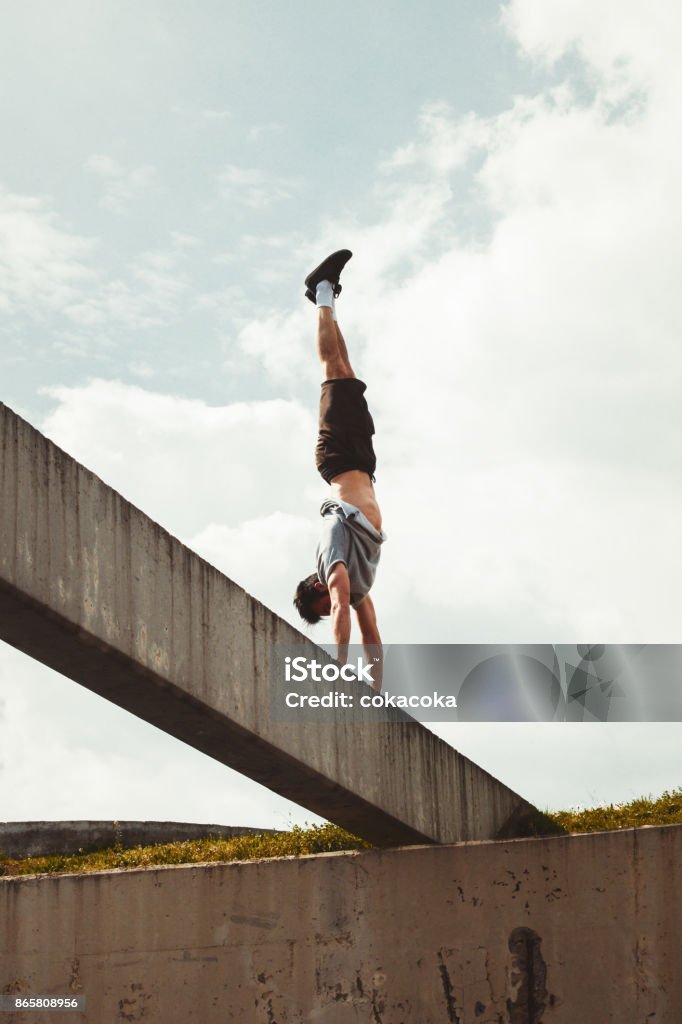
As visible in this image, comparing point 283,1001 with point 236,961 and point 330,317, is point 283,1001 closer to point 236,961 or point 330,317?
point 236,961

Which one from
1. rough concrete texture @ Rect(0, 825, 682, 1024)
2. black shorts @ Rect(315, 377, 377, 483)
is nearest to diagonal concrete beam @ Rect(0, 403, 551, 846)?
rough concrete texture @ Rect(0, 825, 682, 1024)

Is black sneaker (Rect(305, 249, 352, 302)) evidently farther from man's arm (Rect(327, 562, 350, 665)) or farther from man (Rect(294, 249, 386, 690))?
man's arm (Rect(327, 562, 350, 665))

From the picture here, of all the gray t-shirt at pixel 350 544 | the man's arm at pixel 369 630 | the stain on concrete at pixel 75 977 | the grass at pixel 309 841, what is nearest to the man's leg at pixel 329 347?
the gray t-shirt at pixel 350 544

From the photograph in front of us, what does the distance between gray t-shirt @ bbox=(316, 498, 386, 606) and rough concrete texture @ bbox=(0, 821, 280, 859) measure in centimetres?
465

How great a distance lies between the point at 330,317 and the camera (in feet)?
23.0

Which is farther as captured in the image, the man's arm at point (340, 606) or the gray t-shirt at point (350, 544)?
the gray t-shirt at point (350, 544)

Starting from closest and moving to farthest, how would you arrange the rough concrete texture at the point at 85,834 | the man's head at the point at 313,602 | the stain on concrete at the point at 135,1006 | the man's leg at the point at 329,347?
the stain on concrete at the point at 135,1006, the man's head at the point at 313,602, the man's leg at the point at 329,347, the rough concrete texture at the point at 85,834

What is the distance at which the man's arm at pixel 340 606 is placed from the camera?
6281 mm

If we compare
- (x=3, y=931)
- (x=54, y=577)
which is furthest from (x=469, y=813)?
(x=54, y=577)

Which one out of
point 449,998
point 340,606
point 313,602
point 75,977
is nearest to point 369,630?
point 313,602

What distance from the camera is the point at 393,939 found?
6211mm

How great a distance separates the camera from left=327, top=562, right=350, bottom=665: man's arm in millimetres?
6281

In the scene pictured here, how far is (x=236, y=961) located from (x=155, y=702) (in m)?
2.23

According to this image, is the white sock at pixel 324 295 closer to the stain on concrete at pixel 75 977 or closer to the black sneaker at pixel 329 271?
the black sneaker at pixel 329 271
